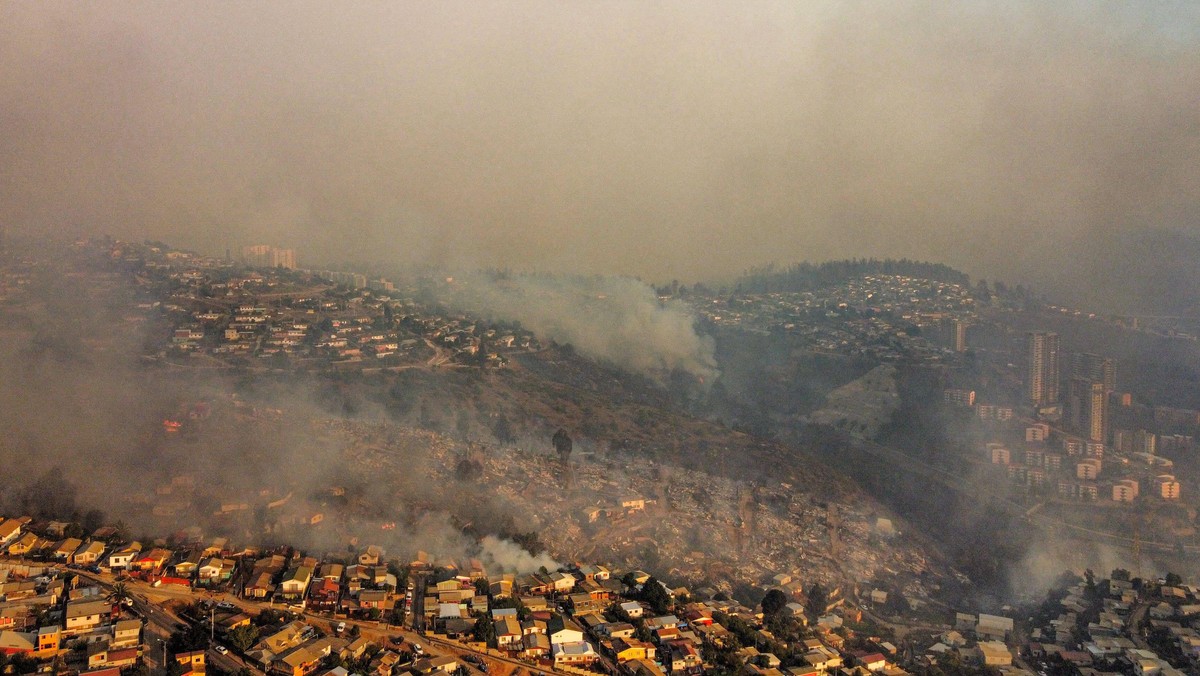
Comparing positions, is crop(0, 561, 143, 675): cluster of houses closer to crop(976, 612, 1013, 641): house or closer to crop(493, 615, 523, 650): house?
crop(493, 615, 523, 650): house

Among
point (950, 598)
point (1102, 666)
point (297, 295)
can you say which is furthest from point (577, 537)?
point (297, 295)

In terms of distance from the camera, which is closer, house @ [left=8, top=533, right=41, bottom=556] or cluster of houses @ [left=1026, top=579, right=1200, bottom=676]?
house @ [left=8, top=533, right=41, bottom=556]

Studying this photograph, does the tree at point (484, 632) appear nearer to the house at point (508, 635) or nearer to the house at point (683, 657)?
the house at point (508, 635)

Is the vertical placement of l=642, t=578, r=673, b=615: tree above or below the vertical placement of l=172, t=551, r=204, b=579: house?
below

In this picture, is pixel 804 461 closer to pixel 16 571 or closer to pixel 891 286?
pixel 16 571

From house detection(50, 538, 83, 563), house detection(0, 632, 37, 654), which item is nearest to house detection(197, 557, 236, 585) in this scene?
house detection(50, 538, 83, 563)

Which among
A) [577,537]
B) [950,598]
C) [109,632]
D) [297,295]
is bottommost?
[950,598]

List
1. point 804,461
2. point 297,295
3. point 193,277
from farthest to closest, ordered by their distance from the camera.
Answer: point 297,295 < point 193,277 < point 804,461

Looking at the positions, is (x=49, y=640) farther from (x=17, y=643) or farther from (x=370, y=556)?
(x=370, y=556)
